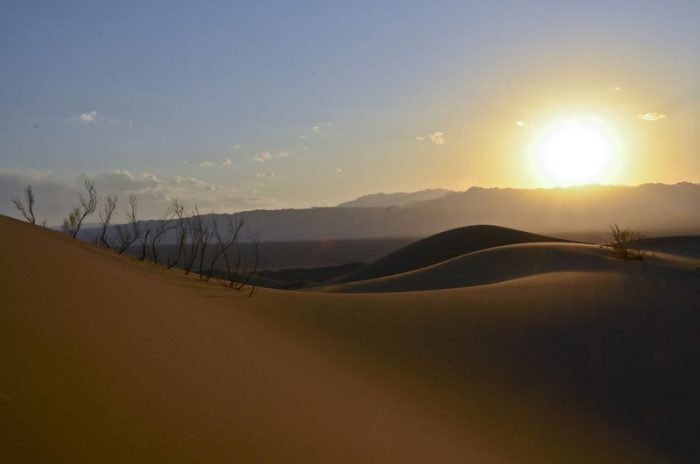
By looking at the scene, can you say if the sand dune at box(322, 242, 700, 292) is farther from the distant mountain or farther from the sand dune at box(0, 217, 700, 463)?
the distant mountain

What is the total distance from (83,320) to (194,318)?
6.48 feet

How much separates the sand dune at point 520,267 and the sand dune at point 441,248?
11.7 m

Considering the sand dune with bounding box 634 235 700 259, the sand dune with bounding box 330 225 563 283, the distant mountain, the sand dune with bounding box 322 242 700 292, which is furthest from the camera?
the distant mountain

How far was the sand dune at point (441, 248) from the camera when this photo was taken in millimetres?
34656

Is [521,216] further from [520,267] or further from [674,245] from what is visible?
[520,267]

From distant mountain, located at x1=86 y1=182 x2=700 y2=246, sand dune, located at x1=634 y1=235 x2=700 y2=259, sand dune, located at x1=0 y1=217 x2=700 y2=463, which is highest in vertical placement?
distant mountain, located at x1=86 y1=182 x2=700 y2=246

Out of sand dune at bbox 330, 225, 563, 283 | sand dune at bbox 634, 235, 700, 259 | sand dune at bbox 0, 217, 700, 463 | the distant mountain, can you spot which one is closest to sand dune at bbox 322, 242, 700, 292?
sand dune at bbox 0, 217, 700, 463

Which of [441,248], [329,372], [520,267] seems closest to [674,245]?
Answer: [441,248]

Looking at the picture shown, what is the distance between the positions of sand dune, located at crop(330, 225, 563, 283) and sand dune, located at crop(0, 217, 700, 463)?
74.8 ft

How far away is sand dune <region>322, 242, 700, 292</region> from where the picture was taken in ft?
50.3

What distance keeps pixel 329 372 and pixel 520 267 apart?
40.7ft

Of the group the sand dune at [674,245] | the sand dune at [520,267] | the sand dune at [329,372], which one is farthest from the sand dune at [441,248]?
the sand dune at [329,372]

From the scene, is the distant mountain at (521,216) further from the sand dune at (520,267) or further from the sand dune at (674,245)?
the sand dune at (520,267)

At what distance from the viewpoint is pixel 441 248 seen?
36.5 metres
